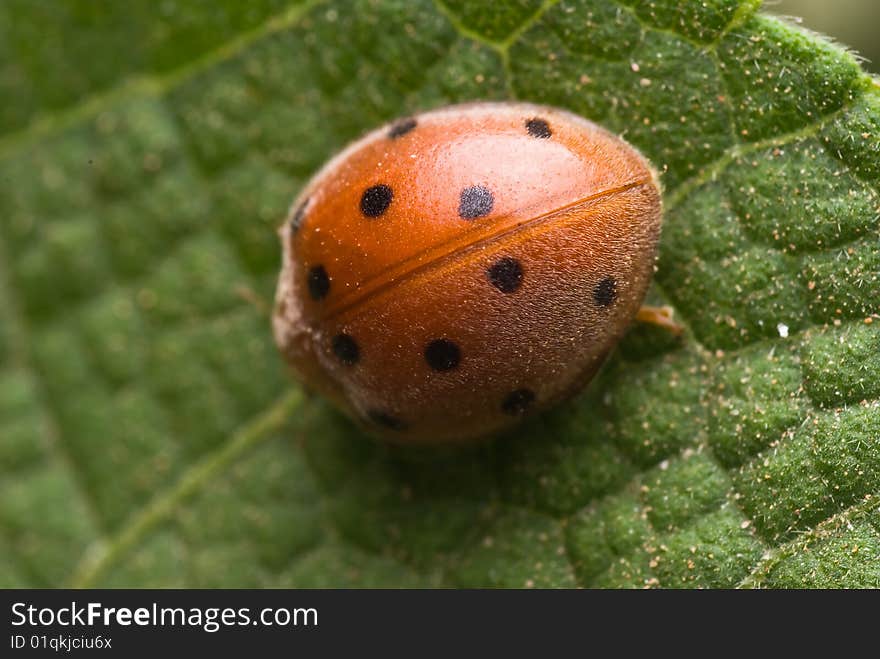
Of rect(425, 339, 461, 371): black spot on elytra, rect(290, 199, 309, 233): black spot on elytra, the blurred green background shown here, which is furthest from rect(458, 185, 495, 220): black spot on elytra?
the blurred green background

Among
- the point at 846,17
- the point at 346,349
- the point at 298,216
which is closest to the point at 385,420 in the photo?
the point at 346,349

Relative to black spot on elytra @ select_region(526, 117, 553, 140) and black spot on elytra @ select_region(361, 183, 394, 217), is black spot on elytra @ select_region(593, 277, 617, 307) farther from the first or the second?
black spot on elytra @ select_region(361, 183, 394, 217)

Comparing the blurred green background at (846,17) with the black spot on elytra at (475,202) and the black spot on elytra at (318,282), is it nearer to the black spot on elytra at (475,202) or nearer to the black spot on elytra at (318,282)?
the black spot on elytra at (475,202)

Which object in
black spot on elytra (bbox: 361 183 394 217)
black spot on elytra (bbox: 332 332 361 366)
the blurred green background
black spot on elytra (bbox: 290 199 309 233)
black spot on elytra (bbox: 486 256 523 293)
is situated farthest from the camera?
the blurred green background

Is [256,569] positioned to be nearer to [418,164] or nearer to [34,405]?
[34,405]

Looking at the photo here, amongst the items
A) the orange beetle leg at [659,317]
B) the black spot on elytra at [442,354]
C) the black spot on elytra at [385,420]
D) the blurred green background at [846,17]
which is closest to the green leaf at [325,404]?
the orange beetle leg at [659,317]

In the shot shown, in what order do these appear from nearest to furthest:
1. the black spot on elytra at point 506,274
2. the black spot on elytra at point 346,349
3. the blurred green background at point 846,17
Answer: the black spot on elytra at point 506,274 → the black spot on elytra at point 346,349 → the blurred green background at point 846,17

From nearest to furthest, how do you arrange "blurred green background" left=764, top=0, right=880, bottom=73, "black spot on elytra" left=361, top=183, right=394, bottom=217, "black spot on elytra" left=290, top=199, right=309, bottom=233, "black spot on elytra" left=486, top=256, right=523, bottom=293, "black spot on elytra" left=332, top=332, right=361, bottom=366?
"black spot on elytra" left=486, top=256, right=523, bottom=293, "black spot on elytra" left=361, top=183, right=394, bottom=217, "black spot on elytra" left=332, top=332, right=361, bottom=366, "black spot on elytra" left=290, top=199, right=309, bottom=233, "blurred green background" left=764, top=0, right=880, bottom=73
